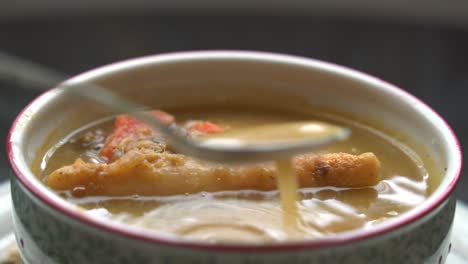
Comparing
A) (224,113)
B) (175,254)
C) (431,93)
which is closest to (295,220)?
(175,254)

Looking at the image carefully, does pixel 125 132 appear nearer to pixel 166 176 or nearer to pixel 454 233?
pixel 166 176

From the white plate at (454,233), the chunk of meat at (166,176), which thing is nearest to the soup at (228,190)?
the chunk of meat at (166,176)

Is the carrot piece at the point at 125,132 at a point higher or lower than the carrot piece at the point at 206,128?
lower

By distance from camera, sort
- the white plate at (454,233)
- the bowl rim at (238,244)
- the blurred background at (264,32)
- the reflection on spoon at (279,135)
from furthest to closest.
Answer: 1. the blurred background at (264,32)
2. the white plate at (454,233)
3. the reflection on spoon at (279,135)
4. the bowl rim at (238,244)

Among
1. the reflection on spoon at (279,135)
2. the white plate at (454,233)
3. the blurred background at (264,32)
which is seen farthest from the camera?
the blurred background at (264,32)

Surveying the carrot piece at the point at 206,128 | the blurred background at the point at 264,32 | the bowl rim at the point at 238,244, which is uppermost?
the blurred background at the point at 264,32

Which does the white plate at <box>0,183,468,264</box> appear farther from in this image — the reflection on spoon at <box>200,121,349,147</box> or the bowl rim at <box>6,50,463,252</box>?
the reflection on spoon at <box>200,121,349,147</box>

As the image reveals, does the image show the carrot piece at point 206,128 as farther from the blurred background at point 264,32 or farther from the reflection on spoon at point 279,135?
the blurred background at point 264,32

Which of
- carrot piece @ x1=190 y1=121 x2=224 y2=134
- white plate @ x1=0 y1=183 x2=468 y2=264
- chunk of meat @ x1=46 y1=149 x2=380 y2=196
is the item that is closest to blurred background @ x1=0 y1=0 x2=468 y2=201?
white plate @ x1=0 y1=183 x2=468 y2=264

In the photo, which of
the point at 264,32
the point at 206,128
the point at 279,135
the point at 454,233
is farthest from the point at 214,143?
the point at 264,32
